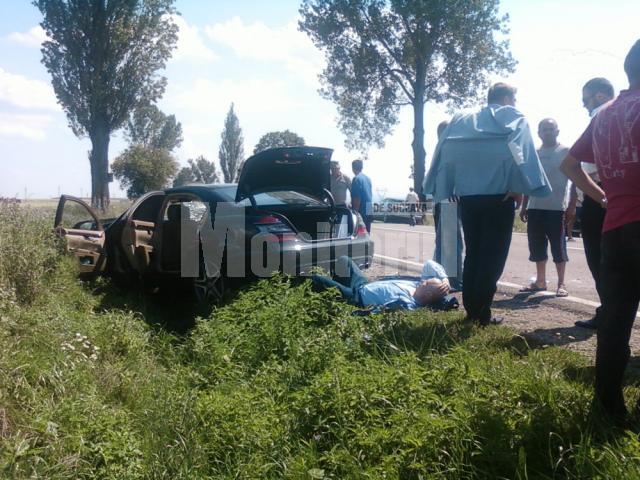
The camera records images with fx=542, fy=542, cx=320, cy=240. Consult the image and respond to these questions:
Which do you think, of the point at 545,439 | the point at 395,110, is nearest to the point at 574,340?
the point at 545,439

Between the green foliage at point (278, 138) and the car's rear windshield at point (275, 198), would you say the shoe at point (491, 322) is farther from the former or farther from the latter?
the green foliage at point (278, 138)

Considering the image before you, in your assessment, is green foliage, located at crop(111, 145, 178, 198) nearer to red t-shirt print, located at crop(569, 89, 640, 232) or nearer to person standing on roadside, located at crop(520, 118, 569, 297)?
person standing on roadside, located at crop(520, 118, 569, 297)

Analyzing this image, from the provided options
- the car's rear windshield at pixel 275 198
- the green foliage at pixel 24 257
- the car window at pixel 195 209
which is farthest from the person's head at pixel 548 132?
the green foliage at pixel 24 257

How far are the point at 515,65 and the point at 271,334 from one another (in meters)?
29.7

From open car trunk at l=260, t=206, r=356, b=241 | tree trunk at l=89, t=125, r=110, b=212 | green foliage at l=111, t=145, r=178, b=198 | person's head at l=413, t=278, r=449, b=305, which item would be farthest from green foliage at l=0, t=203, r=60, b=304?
green foliage at l=111, t=145, r=178, b=198

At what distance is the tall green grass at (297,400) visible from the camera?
7.79 ft

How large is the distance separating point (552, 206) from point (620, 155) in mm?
3403

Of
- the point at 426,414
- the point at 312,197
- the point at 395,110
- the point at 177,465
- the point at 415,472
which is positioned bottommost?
the point at 177,465

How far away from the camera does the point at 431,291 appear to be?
471 centimetres

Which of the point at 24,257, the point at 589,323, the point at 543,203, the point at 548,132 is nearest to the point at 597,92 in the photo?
the point at 548,132

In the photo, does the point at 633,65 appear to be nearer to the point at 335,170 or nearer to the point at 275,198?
the point at 275,198

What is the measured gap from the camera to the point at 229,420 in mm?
2990

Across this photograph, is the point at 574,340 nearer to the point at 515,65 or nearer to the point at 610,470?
the point at 610,470

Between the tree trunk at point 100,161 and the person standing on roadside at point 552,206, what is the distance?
2230cm
